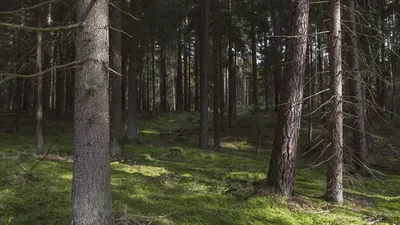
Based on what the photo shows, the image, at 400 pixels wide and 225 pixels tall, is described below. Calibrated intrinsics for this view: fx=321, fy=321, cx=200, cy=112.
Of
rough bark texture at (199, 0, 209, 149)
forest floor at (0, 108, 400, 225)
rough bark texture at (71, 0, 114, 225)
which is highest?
rough bark texture at (199, 0, 209, 149)

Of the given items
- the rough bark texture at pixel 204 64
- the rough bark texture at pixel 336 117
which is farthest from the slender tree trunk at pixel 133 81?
the rough bark texture at pixel 336 117

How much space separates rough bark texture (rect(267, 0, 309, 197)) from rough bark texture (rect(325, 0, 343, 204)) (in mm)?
563

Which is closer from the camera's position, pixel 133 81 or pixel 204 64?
pixel 204 64

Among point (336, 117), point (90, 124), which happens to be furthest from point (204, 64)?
point (90, 124)

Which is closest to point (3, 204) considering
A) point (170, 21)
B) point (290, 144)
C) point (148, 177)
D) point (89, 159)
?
point (89, 159)

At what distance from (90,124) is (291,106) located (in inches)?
154

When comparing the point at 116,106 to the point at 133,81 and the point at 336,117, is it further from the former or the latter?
the point at 336,117

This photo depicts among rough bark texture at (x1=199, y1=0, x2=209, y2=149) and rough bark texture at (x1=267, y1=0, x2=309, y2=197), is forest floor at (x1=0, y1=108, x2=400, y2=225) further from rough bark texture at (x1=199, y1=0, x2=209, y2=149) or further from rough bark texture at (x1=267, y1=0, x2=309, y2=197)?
rough bark texture at (x1=199, y1=0, x2=209, y2=149)

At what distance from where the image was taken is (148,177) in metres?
8.14

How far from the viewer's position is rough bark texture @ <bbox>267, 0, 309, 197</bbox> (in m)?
6.31

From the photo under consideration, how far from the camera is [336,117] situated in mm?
6250

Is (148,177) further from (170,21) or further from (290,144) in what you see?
(170,21)

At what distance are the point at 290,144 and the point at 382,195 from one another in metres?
3.15

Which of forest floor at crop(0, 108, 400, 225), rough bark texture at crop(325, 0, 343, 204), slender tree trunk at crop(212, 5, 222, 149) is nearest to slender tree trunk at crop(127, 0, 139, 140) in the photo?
slender tree trunk at crop(212, 5, 222, 149)
